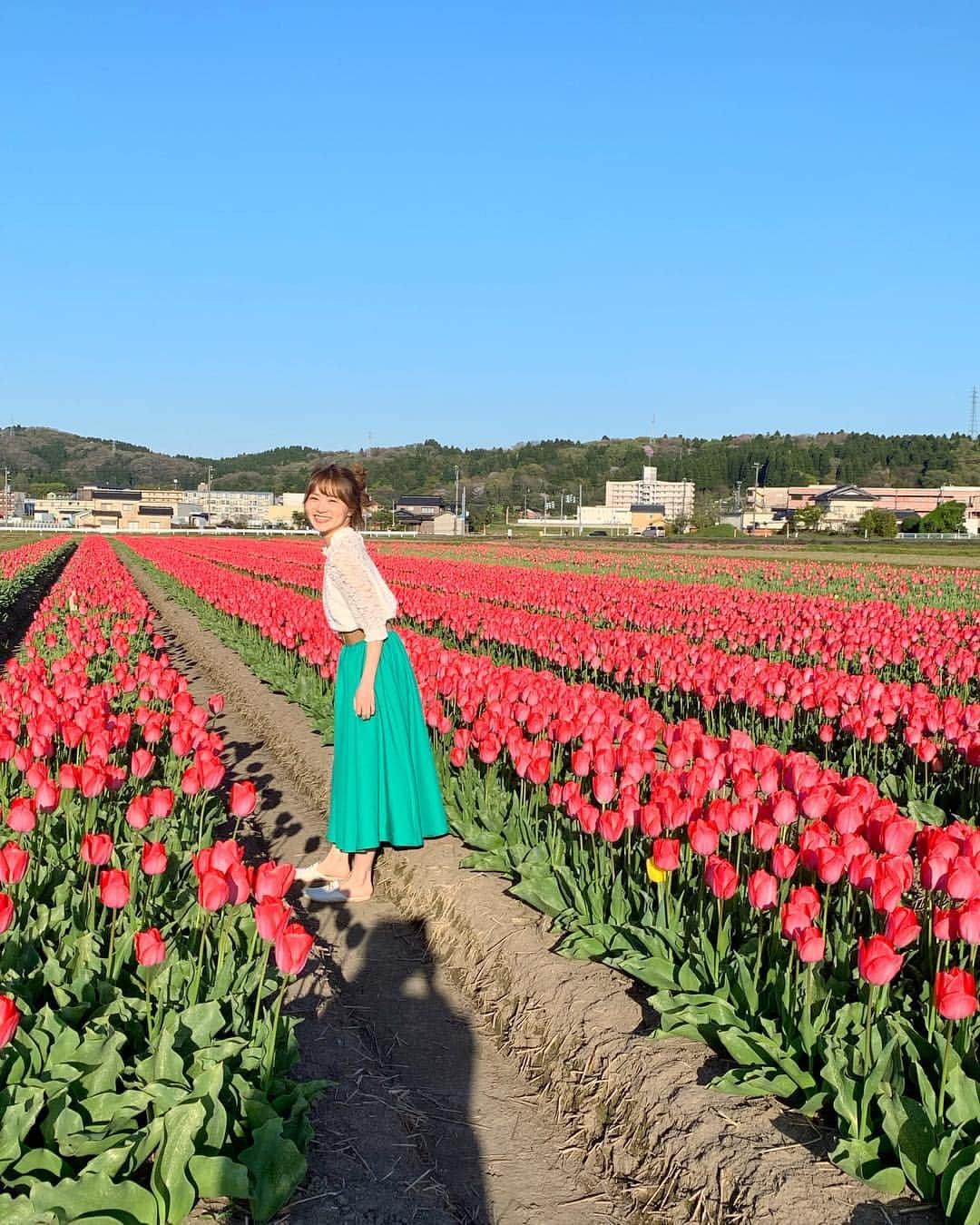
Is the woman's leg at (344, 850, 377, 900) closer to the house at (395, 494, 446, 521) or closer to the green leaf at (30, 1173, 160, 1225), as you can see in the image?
the green leaf at (30, 1173, 160, 1225)

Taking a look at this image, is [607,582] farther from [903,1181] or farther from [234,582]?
[903,1181]

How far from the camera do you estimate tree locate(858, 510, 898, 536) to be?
318 ft

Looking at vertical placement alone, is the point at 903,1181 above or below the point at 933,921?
below

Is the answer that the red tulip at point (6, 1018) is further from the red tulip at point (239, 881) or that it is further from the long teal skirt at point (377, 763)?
the long teal skirt at point (377, 763)

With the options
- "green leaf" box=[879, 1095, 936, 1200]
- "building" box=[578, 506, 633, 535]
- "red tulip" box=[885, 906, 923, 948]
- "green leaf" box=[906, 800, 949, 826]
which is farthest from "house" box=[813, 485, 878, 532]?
"green leaf" box=[879, 1095, 936, 1200]

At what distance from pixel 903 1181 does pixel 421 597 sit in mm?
12618

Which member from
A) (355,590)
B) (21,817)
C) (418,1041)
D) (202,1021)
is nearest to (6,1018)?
(202,1021)

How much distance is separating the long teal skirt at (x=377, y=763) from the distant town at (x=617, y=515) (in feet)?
322

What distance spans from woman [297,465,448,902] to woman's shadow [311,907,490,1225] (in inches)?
17.8

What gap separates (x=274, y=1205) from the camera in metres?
2.89

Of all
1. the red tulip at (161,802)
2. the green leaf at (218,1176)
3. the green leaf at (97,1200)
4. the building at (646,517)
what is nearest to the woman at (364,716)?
the red tulip at (161,802)

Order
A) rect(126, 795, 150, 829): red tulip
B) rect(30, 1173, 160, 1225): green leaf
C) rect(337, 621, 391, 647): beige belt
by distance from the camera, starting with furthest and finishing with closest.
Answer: rect(337, 621, 391, 647): beige belt
rect(126, 795, 150, 829): red tulip
rect(30, 1173, 160, 1225): green leaf

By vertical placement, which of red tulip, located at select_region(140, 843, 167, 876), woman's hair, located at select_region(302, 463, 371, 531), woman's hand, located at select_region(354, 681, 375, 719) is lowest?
red tulip, located at select_region(140, 843, 167, 876)

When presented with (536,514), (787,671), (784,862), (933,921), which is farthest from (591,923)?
(536,514)
